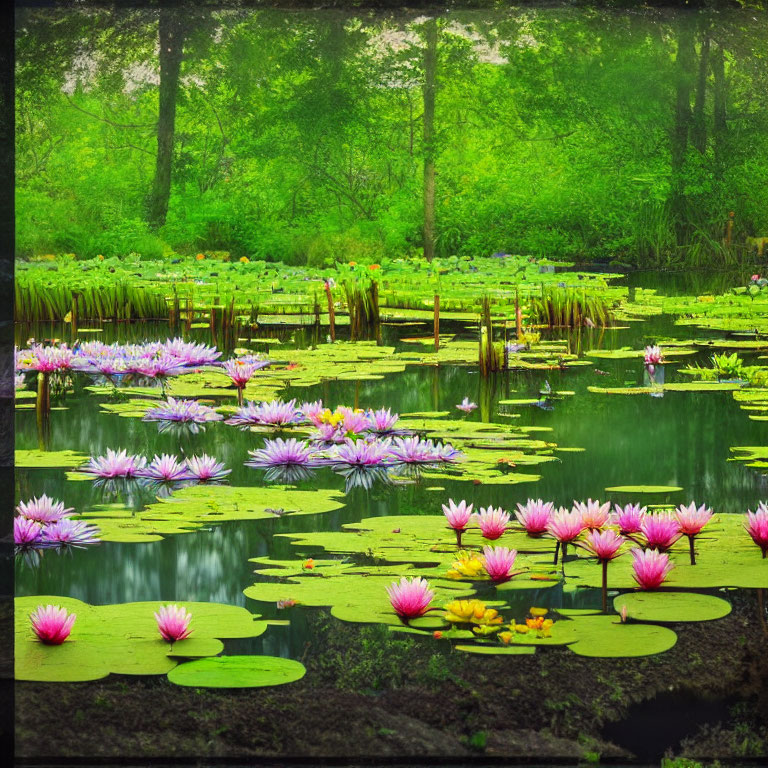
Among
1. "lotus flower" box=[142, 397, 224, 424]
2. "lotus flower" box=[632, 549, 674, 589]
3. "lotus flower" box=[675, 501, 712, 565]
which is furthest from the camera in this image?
"lotus flower" box=[142, 397, 224, 424]

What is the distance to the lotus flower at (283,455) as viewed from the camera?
3.67 m

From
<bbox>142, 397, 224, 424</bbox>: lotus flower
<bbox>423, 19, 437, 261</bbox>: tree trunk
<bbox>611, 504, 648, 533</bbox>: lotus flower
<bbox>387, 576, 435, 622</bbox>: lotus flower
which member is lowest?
<bbox>387, 576, 435, 622</bbox>: lotus flower

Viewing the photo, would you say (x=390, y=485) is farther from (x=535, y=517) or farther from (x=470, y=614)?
(x=470, y=614)

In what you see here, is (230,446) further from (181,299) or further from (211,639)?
(181,299)

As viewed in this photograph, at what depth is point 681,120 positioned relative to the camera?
4.91m

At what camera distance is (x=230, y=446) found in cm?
390

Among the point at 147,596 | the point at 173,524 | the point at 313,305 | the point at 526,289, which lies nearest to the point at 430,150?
the point at 526,289

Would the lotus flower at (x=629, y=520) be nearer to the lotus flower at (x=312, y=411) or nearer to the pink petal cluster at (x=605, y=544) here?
the pink petal cluster at (x=605, y=544)

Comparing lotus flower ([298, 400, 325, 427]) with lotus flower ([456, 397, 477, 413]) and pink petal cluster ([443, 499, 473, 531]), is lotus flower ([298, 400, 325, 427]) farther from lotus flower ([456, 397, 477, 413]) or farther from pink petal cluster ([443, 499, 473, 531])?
pink petal cluster ([443, 499, 473, 531])

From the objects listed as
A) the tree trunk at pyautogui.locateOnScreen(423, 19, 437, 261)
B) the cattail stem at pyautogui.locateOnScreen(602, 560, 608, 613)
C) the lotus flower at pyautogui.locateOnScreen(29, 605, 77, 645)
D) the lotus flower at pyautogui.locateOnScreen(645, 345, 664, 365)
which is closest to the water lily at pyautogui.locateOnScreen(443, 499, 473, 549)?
the cattail stem at pyautogui.locateOnScreen(602, 560, 608, 613)

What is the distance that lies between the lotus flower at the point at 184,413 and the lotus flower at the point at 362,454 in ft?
2.46

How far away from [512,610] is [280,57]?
323 cm

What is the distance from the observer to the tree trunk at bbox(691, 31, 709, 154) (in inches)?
182

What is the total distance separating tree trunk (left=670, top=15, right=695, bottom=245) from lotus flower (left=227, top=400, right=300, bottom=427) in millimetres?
1997
